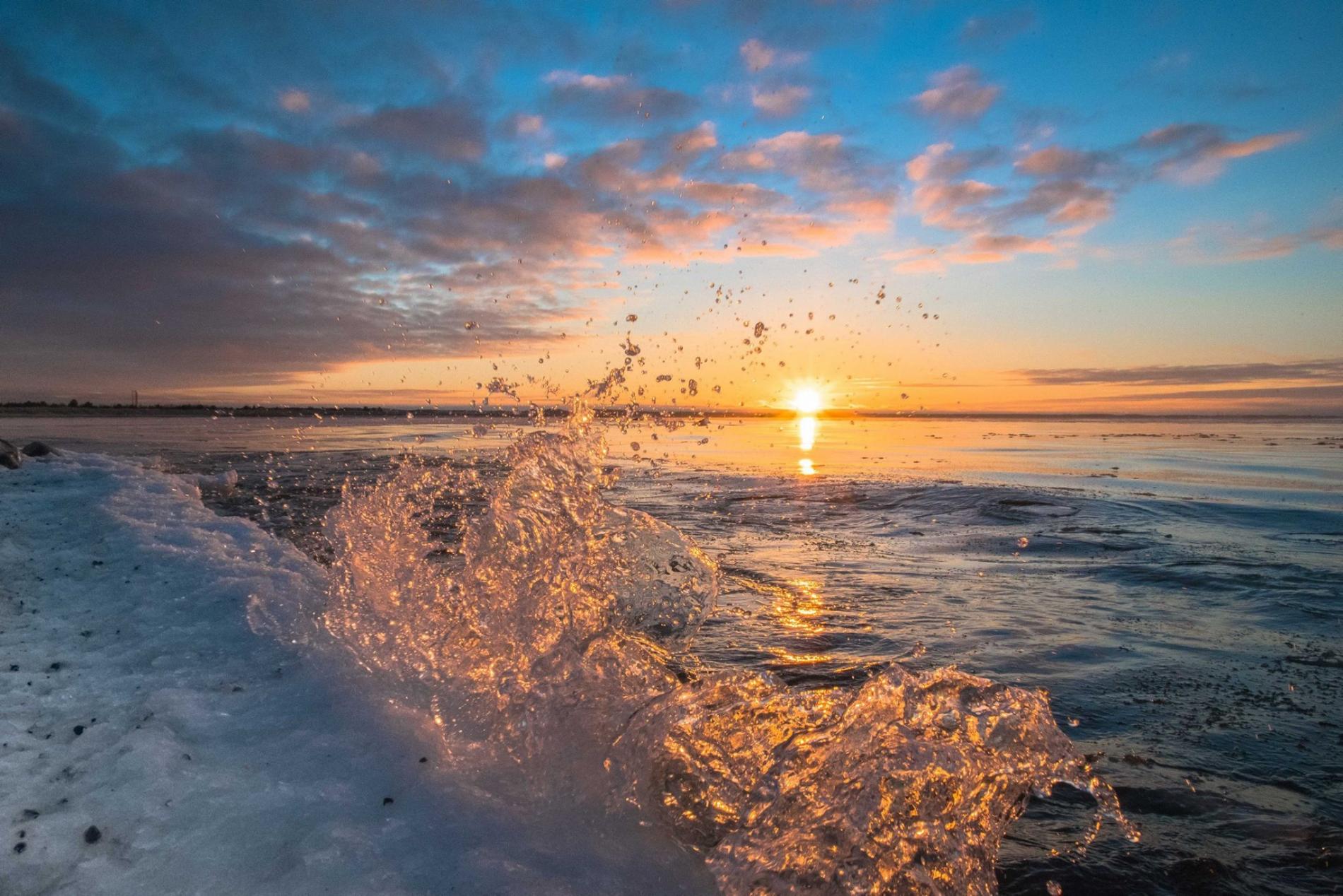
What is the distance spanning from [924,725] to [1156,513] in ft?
26.3

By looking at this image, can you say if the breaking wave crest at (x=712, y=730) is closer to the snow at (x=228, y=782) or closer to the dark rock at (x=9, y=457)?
the snow at (x=228, y=782)

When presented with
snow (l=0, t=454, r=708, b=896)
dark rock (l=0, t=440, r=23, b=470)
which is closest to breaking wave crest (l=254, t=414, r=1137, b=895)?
→ snow (l=0, t=454, r=708, b=896)

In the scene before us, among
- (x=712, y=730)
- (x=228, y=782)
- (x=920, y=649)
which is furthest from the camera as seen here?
(x=920, y=649)

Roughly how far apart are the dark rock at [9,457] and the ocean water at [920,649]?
1.92m

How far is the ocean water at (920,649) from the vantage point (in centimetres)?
227

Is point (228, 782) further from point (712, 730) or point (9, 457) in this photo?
point (9, 457)

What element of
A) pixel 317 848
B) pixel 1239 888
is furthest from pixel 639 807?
pixel 1239 888

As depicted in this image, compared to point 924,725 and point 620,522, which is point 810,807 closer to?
point 924,725

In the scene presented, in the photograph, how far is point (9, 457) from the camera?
7055 millimetres

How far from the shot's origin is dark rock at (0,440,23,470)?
272 inches

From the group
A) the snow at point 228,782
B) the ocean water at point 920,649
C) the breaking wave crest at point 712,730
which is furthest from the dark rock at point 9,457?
the breaking wave crest at point 712,730

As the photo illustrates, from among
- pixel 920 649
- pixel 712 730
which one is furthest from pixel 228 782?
pixel 920 649

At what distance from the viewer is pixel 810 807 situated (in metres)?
2.13

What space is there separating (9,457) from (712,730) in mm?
8100
